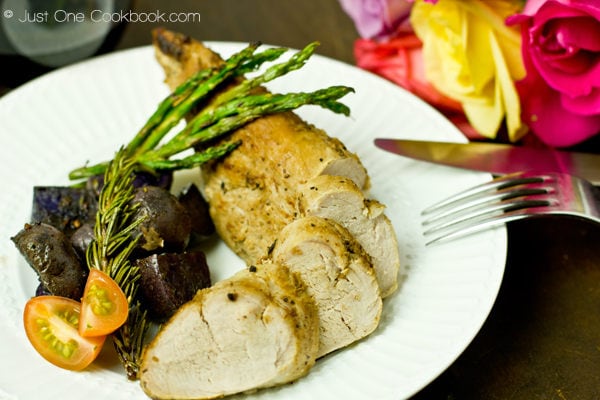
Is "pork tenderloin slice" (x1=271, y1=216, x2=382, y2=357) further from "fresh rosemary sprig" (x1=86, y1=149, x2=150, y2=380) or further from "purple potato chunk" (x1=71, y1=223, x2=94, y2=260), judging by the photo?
"purple potato chunk" (x1=71, y1=223, x2=94, y2=260)

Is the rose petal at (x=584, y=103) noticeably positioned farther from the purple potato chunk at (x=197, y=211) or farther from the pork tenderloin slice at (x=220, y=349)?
the pork tenderloin slice at (x=220, y=349)

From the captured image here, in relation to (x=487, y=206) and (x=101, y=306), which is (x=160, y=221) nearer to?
(x=101, y=306)

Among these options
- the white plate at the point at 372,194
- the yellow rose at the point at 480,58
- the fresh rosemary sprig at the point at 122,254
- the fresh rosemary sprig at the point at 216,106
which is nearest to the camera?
the white plate at the point at 372,194

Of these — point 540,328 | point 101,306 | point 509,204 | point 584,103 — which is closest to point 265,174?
point 101,306

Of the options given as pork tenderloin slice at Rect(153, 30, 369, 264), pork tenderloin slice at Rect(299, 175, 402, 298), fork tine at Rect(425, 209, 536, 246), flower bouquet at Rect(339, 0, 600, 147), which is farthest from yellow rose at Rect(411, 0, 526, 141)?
pork tenderloin slice at Rect(299, 175, 402, 298)

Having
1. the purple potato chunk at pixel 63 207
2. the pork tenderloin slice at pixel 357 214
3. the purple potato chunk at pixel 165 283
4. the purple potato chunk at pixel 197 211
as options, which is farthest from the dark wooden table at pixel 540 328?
the purple potato chunk at pixel 63 207
